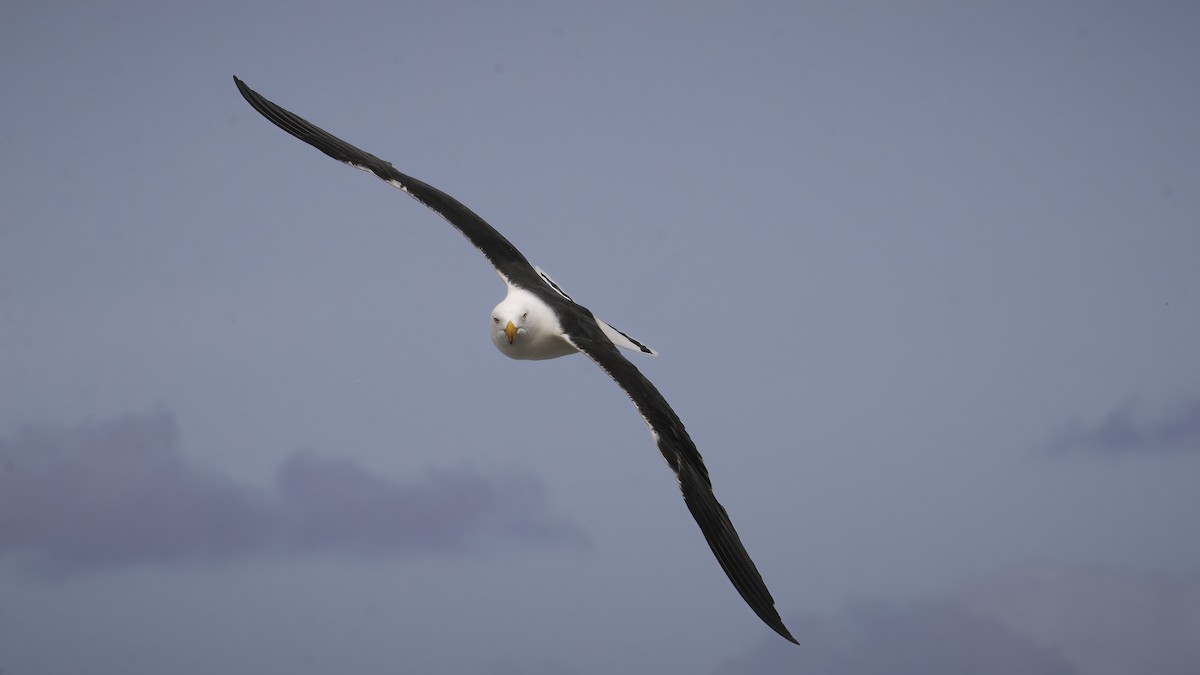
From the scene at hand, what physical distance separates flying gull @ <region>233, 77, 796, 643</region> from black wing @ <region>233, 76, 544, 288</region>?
1 centimetres

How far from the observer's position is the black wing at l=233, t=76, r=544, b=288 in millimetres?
18391

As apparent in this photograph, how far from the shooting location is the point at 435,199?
19047mm

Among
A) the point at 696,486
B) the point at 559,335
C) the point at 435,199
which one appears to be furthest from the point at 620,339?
the point at 696,486

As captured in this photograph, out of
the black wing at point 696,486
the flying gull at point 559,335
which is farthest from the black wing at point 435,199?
the black wing at point 696,486

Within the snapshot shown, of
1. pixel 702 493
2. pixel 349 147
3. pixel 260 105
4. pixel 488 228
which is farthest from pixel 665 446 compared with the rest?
pixel 260 105

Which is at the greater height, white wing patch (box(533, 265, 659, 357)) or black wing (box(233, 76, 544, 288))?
black wing (box(233, 76, 544, 288))

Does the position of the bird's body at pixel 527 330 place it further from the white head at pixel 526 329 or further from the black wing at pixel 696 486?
the black wing at pixel 696 486

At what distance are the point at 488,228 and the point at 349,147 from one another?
2860 mm

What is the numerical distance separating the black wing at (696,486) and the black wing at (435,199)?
3.36 metres

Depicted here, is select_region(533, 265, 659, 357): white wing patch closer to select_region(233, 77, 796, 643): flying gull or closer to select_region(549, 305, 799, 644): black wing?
select_region(233, 77, 796, 643): flying gull

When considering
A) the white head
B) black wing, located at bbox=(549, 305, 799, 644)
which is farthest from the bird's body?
black wing, located at bbox=(549, 305, 799, 644)

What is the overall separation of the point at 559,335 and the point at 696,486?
306cm

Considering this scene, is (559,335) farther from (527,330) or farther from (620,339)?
(620,339)

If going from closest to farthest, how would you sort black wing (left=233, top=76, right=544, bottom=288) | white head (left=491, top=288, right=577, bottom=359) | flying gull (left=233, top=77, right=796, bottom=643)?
flying gull (left=233, top=77, right=796, bottom=643) → white head (left=491, top=288, right=577, bottom=359) → black wing (left=233, top=76, right=544, bottom=288)
